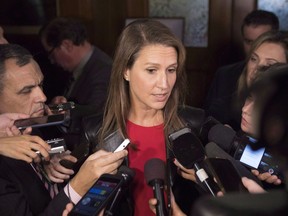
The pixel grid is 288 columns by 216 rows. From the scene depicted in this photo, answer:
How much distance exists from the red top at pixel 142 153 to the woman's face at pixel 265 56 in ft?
1.70

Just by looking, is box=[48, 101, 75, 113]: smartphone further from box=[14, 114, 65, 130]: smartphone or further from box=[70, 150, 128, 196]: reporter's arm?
box=[70, 150, 128, 196]: reporter's arm

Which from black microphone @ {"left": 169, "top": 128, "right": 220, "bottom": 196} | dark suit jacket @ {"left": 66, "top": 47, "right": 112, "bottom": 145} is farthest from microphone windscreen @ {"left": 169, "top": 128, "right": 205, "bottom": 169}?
dark suit jacket @ {"left": 66, "top": 47, "right": 112, "bottom": 145}

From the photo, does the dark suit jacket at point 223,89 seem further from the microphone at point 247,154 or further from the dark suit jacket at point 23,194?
the dark suit jacket at point 23,194

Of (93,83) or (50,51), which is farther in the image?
(50,51)

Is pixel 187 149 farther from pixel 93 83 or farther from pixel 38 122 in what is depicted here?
pixel 93 83

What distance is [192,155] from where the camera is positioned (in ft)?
3.62

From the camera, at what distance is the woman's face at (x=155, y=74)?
5.18 feet

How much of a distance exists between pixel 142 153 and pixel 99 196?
612mm

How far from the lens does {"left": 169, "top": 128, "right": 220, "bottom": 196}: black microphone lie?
0.98 m

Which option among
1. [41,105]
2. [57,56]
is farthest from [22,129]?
[57,56]

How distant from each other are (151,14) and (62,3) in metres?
0.81

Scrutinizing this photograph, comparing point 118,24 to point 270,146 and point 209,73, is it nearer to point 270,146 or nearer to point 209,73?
point 209,73

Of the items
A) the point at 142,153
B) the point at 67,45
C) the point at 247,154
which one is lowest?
the point at 142,153

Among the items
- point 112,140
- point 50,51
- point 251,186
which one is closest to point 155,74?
point 112,140
